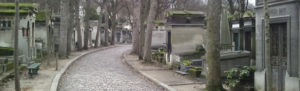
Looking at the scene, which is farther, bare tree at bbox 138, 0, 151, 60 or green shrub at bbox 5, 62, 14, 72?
bare tree at bbox 138, 0, 151, 60

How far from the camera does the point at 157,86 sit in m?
10.1

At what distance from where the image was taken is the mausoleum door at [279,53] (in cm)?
714

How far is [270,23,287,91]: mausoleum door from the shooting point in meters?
7.14

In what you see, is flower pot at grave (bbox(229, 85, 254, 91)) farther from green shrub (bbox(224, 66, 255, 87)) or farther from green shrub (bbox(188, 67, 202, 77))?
green shrub (bbox(188, 67, 202, 77))

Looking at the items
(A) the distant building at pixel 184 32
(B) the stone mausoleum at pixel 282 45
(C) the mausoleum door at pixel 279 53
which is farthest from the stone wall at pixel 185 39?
(C) the mausoleum door at pixel 279 53

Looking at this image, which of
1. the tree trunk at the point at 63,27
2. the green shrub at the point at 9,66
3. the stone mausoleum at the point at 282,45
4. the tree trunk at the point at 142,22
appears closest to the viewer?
the stone mausoleum at the point at 282,45

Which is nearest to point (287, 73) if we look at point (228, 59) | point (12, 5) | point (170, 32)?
point (228, 59)

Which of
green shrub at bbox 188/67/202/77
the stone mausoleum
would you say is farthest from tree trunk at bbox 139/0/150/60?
the stone mausoleum

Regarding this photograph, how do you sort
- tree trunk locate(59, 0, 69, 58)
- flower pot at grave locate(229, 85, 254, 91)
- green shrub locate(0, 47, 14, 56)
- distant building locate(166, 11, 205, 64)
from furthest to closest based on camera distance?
tree trunk locate(59, 0, 69, 58)
distant building locate(166, 11, 205, 64)
green shrub locate(0, 47, 14, 56)
flower pot at grave locate(229, 85, 254, 91)

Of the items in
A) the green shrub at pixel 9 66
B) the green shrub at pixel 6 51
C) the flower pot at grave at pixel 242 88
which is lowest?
the flower pot at grave at pixel 242 88

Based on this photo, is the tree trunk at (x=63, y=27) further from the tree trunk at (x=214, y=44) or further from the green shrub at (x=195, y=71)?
the tree trunk at (x=214, y=44)

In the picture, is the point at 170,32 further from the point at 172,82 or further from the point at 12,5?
the point at 12,5

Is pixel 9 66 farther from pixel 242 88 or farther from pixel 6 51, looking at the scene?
pixel 242 88

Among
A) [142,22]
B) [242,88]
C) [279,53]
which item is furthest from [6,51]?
[279,53]
